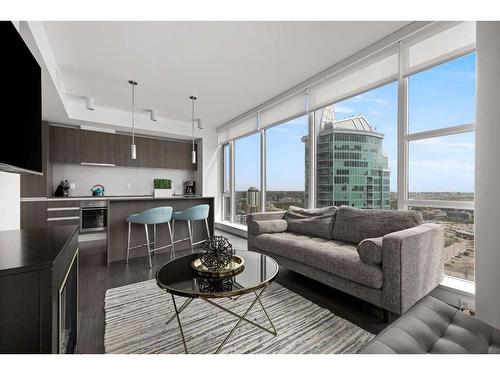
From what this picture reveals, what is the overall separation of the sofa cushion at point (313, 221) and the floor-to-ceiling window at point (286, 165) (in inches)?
23.9

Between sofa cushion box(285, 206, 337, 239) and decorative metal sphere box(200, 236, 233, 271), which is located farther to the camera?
sofa cushion box(285, 206, 337, 239)

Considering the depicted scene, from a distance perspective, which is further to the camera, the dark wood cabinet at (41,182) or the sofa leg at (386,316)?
the dark wood cabinet at (41,182)

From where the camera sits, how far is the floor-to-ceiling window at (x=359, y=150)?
2.81 m

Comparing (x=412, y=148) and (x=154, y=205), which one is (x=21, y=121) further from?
(x=412, y=148)

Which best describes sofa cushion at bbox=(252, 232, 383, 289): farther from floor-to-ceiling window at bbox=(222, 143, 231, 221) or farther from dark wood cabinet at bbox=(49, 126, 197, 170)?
dark wood cabinet at bbox=(49, 126, 197, 170)

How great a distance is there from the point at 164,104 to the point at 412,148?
437 centimetres

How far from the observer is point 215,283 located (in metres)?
1.49

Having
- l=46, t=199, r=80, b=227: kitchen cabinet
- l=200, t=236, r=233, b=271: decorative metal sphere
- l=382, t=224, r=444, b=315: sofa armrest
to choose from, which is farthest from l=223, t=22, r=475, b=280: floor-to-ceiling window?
l=46, t=199, r=80, b=227: kitchen cabinet

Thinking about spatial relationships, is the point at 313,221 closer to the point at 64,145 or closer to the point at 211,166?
the point at 211,166

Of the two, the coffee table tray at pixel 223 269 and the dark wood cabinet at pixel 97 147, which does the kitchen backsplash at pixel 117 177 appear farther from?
the coffee table tray at pixel 223 269

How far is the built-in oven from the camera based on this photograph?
178 inches

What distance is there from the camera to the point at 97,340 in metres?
1.62

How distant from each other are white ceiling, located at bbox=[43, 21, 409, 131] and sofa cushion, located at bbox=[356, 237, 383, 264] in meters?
2.26

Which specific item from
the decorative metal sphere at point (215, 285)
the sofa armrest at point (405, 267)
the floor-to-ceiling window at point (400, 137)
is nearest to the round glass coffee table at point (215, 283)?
the decorative metal sphere at point (215, 285)
